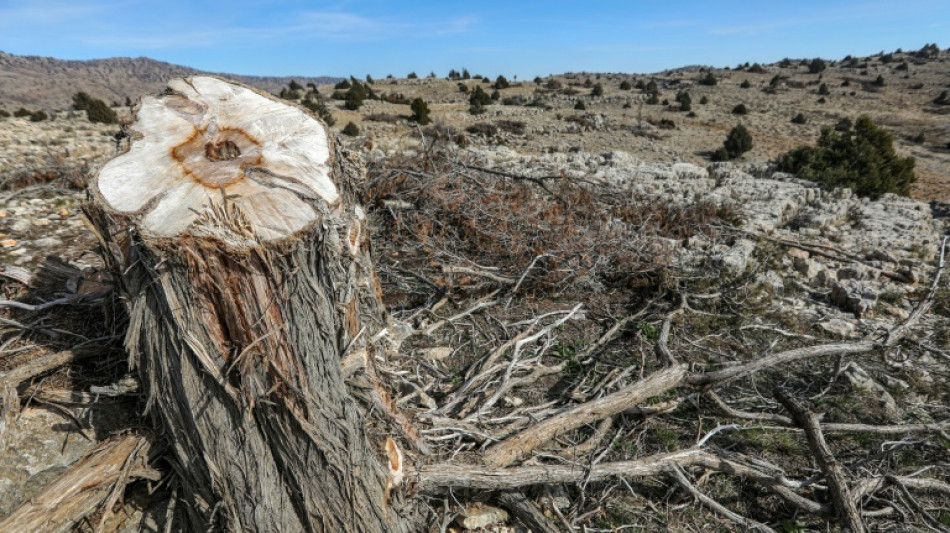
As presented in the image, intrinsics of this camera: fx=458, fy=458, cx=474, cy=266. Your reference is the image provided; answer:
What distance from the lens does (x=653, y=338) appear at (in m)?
3.90

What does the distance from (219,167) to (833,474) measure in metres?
3.33

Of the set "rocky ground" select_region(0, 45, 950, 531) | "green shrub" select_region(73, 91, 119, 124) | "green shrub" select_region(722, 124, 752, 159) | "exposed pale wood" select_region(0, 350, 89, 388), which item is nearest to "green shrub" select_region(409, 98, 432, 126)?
"rocky ground" select_region(0, 45, 950, 531)

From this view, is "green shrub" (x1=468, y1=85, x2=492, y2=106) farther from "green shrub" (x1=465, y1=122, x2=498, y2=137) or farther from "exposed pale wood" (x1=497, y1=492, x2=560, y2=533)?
"exposed pale wood" (x1=497, y1=492, x2=560, y2=533)

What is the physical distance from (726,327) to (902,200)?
771 cm

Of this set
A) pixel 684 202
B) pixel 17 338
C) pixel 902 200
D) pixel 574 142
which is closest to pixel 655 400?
pixel 17 338

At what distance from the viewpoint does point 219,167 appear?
1802 mm

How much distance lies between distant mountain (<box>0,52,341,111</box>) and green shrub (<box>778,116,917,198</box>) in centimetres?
3862

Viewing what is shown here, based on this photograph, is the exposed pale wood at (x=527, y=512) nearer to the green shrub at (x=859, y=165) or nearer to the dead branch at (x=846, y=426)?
the dead branch at (x=846, y=426)

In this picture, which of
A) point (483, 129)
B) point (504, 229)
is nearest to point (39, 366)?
point (504, 229)

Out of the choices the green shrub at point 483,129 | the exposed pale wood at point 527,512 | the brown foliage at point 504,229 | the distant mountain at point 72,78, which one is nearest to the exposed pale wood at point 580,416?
the exposed pale wood at point 527,512

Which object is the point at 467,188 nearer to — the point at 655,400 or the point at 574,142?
the point at 655,400

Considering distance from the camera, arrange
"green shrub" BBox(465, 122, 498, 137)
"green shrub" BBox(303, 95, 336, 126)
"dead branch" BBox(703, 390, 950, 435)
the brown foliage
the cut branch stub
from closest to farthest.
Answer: the cut branch stub, "dead branch" BBox(703, 390, 950, 435), the brown foliage, "green shrub" BBox(303, 95, 336, 126), "green shrub" BBox(465, 122, 498, 137)

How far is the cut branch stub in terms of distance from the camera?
5.27 feet

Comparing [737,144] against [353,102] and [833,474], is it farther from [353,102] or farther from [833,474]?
[833,474]
